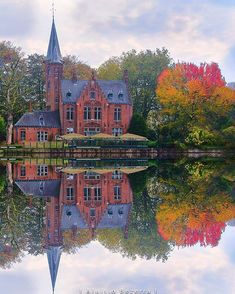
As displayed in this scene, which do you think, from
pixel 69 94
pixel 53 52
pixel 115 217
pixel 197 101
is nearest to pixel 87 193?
pixel 115 217

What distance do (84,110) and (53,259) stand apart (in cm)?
5375

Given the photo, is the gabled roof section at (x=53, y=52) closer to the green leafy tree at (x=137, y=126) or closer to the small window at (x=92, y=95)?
the small window at (x=92, y=95)

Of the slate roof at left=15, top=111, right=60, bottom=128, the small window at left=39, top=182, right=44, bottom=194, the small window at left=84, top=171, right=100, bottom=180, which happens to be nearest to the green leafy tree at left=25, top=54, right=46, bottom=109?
the slate roof at left=15, top=111, right=60, bottom=128

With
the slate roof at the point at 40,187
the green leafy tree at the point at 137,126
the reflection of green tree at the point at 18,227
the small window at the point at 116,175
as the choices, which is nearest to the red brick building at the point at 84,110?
the green leafy tree at the point at 137,126

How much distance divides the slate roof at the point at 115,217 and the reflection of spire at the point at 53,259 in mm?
3504

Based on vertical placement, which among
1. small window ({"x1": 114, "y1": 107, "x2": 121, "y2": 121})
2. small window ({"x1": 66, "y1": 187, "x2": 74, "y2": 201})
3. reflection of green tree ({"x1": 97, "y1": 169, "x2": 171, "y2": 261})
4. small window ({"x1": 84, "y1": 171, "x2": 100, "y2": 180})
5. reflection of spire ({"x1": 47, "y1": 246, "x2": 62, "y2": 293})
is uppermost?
small window ({"x1": 114, "y1": 107, "x2": 121, "y2": 121})

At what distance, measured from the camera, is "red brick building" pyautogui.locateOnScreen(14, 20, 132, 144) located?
62.5 meters

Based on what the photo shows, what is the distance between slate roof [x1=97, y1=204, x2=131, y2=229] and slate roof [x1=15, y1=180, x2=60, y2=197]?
3.70 metres

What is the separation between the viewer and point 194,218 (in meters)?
15.0

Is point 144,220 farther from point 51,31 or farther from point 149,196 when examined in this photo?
point 51,31

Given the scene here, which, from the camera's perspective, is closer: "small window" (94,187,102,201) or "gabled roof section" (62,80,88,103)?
"small window" (94,187,102,201)

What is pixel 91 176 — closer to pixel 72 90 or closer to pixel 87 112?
pixel 87 112

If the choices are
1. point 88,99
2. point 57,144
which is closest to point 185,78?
point 88,99

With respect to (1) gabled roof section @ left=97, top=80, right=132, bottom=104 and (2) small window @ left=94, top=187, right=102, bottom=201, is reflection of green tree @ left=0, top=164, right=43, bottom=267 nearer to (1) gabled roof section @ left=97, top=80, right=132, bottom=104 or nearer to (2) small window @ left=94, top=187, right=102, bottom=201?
(2) small window @ left=94, top=187, right=102, bottom=201
